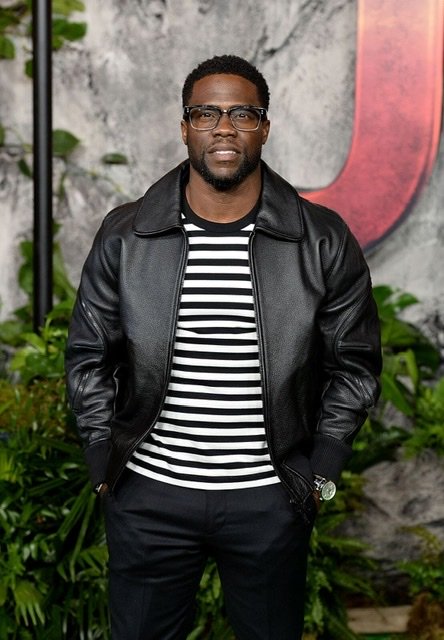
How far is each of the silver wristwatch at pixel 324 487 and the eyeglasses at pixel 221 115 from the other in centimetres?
91

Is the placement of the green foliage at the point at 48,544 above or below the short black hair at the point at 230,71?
below

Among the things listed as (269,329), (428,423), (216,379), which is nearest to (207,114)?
(269,329)

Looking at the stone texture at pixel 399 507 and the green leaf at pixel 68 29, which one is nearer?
the stone texture at pixel 399 507

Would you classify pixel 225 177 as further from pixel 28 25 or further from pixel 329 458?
pixel 28 25

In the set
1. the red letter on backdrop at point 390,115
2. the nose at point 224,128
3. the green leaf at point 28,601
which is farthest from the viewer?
the red letter on backdrop at point 390,115

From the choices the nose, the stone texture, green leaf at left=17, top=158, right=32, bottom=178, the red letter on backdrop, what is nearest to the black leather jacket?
the nose

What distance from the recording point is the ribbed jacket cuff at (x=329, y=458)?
8.05 ft

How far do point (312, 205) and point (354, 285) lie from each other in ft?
0.81

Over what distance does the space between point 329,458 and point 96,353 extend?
0.67 meters

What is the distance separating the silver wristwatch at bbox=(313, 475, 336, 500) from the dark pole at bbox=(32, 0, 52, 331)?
6.91ft

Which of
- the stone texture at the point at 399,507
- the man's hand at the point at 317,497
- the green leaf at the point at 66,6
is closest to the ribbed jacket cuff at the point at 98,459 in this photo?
the man's hand at the point at 317,497

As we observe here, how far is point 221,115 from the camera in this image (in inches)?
90.7

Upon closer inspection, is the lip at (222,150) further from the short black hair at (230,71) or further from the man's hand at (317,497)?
the man's hand at (317,497)

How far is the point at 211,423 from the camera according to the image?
92.0 inches
